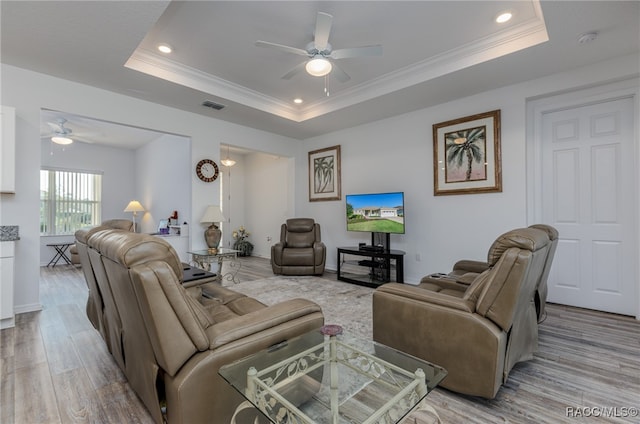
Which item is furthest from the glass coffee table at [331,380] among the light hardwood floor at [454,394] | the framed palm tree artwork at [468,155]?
the framed palm tree artwork at [468,155]

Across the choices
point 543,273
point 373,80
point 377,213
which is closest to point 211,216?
point 377,213

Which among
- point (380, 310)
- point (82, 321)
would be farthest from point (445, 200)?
point (82, 321)

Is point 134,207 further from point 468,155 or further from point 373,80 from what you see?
point 468,155

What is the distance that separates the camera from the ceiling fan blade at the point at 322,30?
7.36 feet

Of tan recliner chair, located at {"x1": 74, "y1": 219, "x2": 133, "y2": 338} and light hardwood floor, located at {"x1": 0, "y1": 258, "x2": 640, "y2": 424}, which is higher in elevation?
tan recliner chair, located at {"x1": 74, "y1": 219, "x2": 133, "y2": 338}

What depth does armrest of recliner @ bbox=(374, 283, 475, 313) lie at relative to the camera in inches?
65.1

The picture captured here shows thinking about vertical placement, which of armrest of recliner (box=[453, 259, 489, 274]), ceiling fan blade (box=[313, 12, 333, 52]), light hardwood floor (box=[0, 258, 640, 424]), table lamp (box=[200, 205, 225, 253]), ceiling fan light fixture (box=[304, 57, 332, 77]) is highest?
ceiling fan blade (box=[313, 12, 333, 52])

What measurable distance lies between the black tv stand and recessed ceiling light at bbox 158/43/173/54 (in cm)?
354

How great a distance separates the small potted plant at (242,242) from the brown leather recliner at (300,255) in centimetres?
259

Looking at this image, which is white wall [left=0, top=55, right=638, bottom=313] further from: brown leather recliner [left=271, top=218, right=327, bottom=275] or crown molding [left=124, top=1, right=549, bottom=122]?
crown molding [left=124, top=1, right=549, bottom=122]

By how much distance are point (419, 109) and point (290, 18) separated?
2.54m

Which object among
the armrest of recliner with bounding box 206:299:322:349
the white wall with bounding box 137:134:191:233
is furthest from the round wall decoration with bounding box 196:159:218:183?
the armrest of recliner with bounding box 206:299:322:349

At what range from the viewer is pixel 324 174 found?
226 inches

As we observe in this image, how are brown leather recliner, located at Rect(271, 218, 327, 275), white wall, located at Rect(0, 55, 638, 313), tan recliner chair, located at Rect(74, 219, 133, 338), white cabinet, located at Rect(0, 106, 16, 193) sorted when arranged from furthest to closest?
brown leather recliner, located at Rect(271, 218, 327, 275) < white wall, located at Rect(0, 55, 638, 313) < white cabinet, located at Rect(0, 106, 16, 193) < tan recliner chair, located at Rect(74, 219, 133, 338)
